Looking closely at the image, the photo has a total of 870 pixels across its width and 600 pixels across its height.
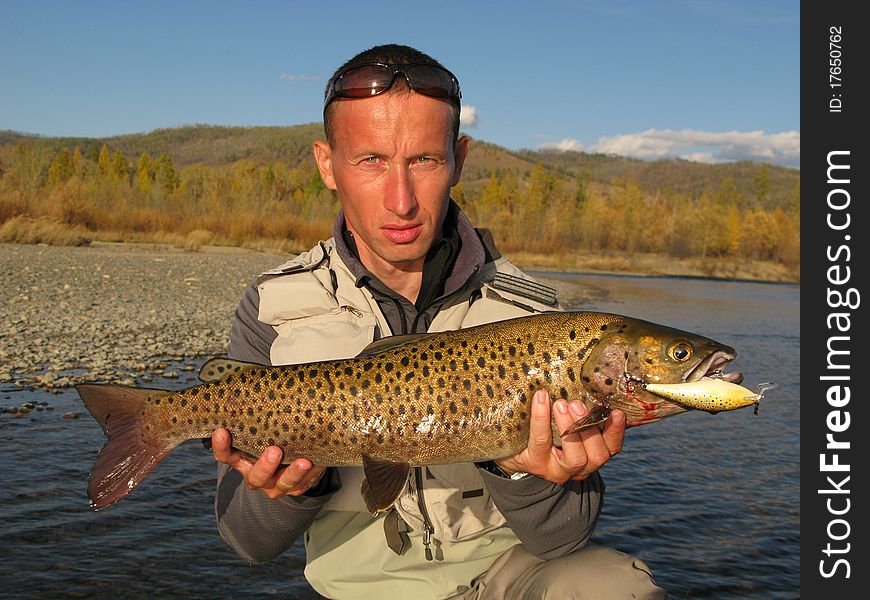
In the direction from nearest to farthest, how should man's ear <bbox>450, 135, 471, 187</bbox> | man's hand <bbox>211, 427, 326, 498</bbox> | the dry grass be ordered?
man's hand <bbox>211, 427, 326, 498</bbox> < man's ear <bbox>450, 135, 471, 187</bbox> < the dry grass

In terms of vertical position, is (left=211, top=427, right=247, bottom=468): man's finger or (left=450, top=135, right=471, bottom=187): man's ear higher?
(left=450, top=135, right=471, bottom=187): man's ear

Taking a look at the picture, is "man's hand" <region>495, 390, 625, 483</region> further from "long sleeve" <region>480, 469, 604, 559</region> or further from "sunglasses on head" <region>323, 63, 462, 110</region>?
"sunglasses on head" <region>323, 63, 462, 110</region>

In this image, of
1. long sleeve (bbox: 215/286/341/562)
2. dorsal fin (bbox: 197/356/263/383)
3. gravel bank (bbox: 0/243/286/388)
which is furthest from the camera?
gravel bank (bbox: 0/243/286/388)

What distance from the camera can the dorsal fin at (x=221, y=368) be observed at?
3248 mm

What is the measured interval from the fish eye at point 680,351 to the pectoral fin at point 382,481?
1.10m

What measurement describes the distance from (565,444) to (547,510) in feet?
1.67

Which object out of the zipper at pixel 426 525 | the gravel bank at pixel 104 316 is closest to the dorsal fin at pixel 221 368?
the zipper at pixel 426 525

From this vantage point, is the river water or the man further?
the river water

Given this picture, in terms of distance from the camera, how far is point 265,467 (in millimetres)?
3143

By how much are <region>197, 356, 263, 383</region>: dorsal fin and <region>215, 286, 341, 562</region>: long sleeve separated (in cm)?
53

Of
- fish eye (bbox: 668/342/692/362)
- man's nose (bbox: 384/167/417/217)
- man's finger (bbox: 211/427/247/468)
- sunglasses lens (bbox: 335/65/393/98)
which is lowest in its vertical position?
man's finger (bbox: 211/427/247/468)

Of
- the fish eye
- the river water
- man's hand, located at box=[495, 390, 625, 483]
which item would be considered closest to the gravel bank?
the river water

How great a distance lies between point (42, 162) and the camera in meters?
42.8

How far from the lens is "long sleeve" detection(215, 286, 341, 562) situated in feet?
11.4
